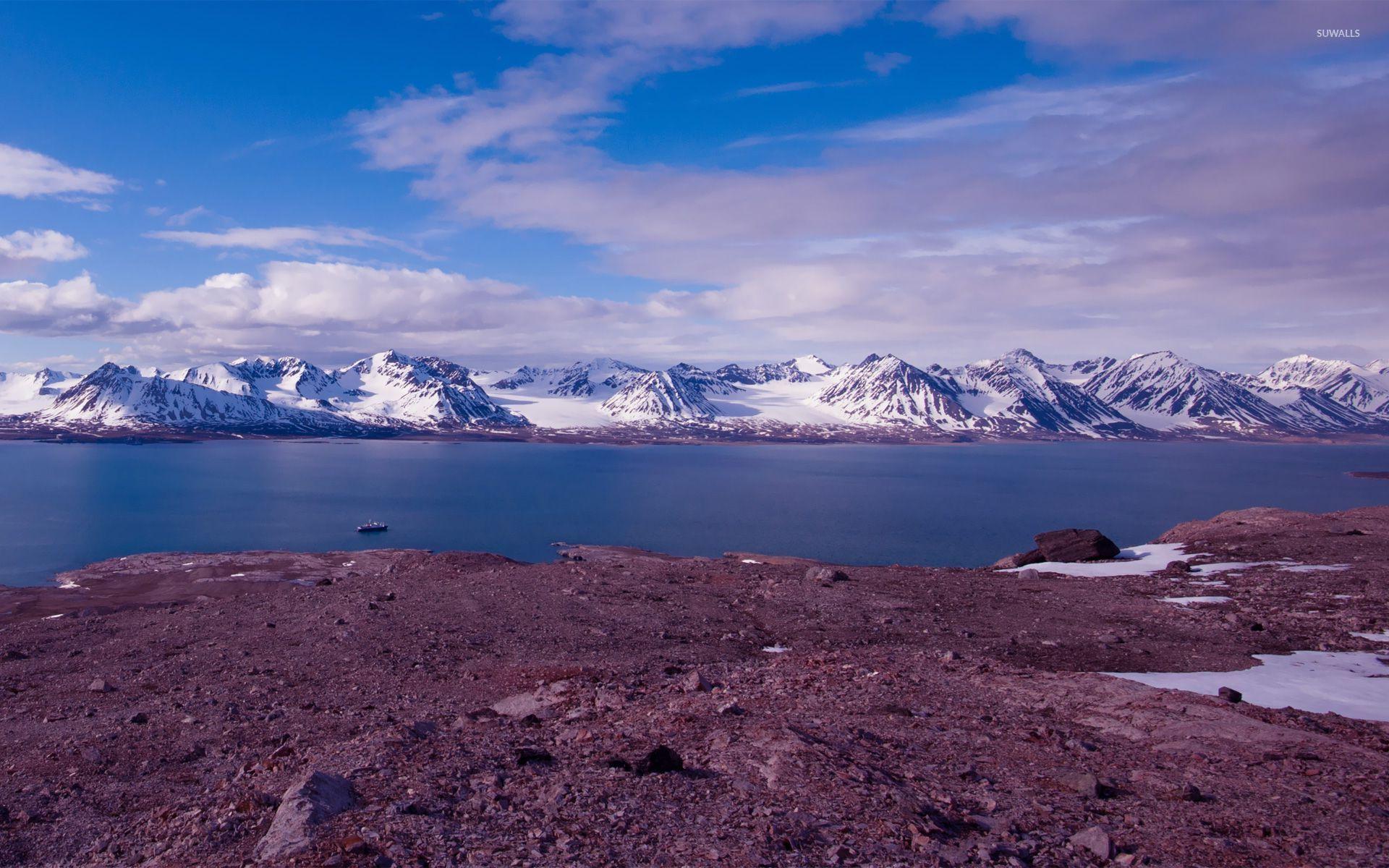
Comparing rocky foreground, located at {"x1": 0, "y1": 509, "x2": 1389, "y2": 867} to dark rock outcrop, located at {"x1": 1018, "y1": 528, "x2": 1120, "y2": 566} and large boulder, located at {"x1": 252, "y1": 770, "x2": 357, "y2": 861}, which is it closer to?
large boulder, located at {"x1": 252, "y1": 770, "x2": 357, "y2": 861}

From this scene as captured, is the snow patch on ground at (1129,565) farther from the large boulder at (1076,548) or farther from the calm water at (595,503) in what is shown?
the calm water at (595,503)

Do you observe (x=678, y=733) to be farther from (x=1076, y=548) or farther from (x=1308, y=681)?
(x=1076, y=548)

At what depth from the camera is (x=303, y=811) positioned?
7.14 metres

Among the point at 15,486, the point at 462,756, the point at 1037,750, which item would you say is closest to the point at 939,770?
the point at 1037,750

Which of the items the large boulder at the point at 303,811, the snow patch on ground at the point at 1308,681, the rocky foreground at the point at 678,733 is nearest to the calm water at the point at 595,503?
the rocky foreground at the point at 678,733

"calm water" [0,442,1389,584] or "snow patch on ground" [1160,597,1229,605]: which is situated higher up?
"snow patch on ground" [1160,597,1229,605]

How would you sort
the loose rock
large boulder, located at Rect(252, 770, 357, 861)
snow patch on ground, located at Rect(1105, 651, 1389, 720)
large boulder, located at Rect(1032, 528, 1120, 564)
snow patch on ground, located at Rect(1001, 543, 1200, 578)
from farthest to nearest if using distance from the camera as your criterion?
large boulder, located at Rect(1032, 528, 1120, 564) < snow patch on ground, located at Rect(1001, 543, 1200, 578) < snow patch on ground, located at Rect(1105, 651, 1389, 720) < the loose rock < large boulder, located at Rect(252, 770, 357, 861)

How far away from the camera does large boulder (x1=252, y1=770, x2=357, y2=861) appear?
6742mm

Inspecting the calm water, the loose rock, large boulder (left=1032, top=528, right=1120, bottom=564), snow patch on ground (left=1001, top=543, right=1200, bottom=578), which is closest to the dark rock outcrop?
large boulder (left=1032, top=528, right=1120, bottom=564)

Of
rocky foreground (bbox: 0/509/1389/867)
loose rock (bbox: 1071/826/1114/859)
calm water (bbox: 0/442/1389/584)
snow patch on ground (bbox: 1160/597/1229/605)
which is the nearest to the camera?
loose rock (bbox: 1071/826/1114/859)

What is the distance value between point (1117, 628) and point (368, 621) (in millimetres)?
15257

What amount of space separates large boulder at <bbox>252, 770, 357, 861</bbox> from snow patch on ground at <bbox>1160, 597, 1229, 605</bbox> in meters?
19.2

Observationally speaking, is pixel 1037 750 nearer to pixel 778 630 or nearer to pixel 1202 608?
pixel 778 630

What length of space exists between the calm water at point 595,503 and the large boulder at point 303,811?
54213 mm
